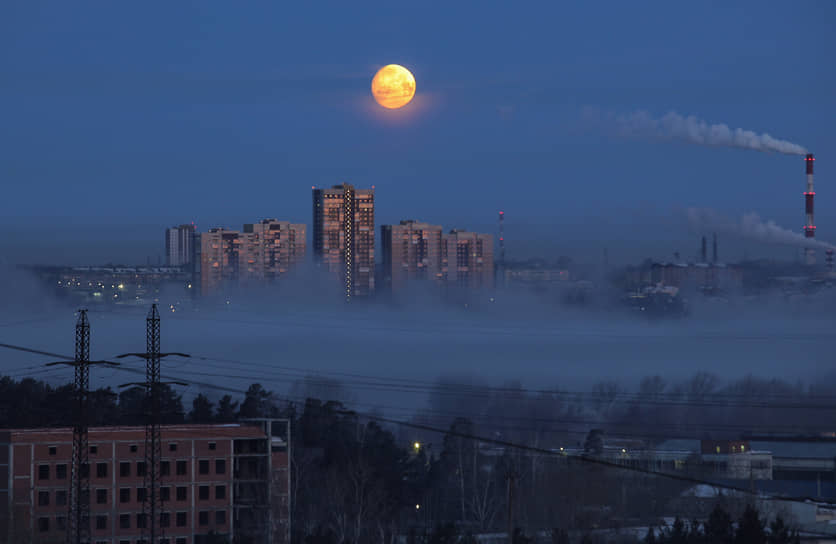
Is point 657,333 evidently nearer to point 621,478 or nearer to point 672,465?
point 672,465

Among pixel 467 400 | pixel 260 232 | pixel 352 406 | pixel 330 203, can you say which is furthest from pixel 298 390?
pixel 330 203

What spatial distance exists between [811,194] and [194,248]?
31431 mm

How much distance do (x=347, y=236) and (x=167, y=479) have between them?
42.8 m

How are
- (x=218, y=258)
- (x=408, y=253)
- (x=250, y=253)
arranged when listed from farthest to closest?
(x=408, y=253), (x=250, y=253), (x=218, y=258)

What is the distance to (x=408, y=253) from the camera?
59906 mm

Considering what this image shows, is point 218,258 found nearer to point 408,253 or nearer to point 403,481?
point 408,253

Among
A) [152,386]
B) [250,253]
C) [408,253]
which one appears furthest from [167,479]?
[408,253]

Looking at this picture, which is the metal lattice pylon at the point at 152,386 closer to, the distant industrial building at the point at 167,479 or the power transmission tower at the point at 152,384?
the power transmission tower at the point at 152,384

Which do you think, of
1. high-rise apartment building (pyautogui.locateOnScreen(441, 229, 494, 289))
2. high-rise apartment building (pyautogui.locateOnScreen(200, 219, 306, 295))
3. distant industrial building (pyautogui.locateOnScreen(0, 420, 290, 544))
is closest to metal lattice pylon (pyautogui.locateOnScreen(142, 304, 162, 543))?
distant industrial building (pyautogui.locateOnScreen(0, 420, 290, 544))

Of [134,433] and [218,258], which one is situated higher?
[218,258]

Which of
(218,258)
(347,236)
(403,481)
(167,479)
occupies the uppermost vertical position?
(347,236)

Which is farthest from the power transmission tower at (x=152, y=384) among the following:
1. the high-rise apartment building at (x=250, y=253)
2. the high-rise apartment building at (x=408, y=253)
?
the high-rise apartment building at (x=408, y=253)

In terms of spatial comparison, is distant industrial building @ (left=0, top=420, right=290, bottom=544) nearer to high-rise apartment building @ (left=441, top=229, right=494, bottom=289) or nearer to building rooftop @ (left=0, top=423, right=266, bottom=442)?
building rooftop @ (left=0, top=423, right=266, bottom=442)

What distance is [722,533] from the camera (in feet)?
38.9
